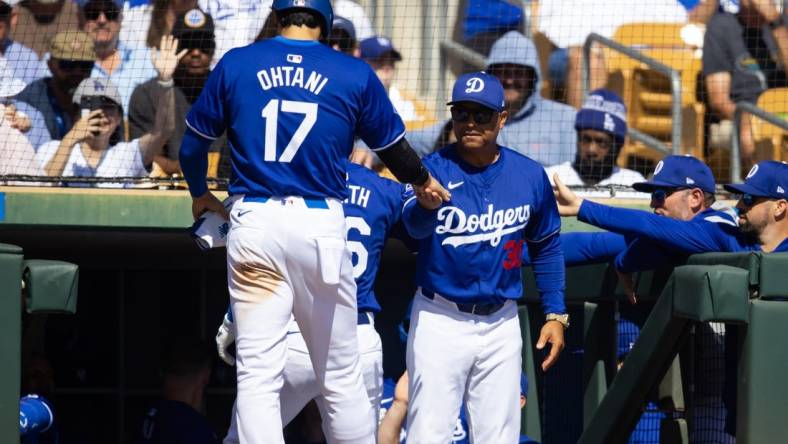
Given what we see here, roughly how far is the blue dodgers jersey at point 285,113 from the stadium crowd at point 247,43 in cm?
188

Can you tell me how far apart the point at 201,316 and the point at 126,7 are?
2130 mm

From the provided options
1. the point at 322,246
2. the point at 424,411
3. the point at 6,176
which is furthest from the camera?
the point at 6,176

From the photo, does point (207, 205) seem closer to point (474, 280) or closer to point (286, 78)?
point (286, 78)

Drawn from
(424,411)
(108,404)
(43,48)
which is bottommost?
(108,404)

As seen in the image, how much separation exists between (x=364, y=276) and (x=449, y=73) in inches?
164

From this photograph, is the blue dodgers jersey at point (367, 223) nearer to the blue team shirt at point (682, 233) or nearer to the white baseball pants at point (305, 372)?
the white baseball pants at point (305, 372)

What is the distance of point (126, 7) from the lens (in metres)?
8.37

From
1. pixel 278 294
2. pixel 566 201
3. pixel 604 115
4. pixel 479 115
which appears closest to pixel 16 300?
pixel 278 294

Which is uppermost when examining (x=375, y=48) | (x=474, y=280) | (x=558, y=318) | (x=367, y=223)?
(x=375, y=48)

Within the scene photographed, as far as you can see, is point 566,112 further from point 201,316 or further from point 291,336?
point 291,336

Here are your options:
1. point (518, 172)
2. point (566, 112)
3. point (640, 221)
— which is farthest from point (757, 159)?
point (518, 172)

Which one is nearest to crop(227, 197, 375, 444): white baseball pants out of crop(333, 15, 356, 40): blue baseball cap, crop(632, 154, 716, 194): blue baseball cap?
crop(632, 154, 716, 194): blue baseball cap

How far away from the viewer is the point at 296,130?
4.11 m

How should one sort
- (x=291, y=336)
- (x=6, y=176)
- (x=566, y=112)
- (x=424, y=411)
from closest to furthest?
1. (x=424, y=411)
2. (x=291, y=336)
3. (x=6, y=176)
4. (x=566, y=112)
